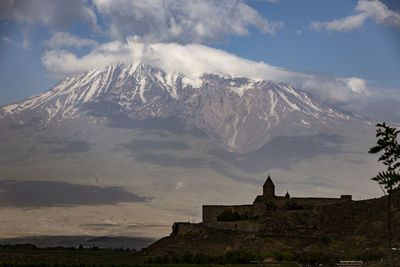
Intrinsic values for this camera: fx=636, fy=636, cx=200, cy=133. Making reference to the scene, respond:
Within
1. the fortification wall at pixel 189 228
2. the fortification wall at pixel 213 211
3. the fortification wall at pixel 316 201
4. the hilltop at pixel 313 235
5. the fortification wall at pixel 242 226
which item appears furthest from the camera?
the fortification wall at pixel 213 211

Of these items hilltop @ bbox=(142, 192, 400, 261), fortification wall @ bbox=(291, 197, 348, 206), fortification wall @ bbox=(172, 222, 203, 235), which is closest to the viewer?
hilltop @ bbox=(142, 192, 400, 261)

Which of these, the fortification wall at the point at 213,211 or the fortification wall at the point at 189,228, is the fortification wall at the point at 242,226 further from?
the fortification wall at the point at 213,211

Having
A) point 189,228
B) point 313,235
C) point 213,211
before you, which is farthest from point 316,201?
point 189,228

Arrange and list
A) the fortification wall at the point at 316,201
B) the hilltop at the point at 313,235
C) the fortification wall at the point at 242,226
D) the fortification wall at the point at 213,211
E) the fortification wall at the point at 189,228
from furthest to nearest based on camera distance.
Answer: the fortification wall at the point at 213,211 → the fortification wall at the point at 316,201 → the fortification wall at the point at 189,228 → the fortification wall at the point at 242,226 → the hilltop at the point at 313,235

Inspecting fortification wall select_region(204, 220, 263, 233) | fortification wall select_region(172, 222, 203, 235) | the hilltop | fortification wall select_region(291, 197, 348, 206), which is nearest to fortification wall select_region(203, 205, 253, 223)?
fortification wall select_region(172, 222, 203, 235)

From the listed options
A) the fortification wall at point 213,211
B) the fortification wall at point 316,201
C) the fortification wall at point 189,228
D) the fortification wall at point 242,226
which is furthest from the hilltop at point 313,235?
the fortification wall at point 213,211

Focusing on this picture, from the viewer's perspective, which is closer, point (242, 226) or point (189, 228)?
point (242, 226)

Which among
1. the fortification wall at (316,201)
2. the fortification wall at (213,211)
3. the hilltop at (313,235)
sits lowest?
the hilltop at (313,235)

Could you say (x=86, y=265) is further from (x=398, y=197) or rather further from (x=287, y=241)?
(x=398, y=197)

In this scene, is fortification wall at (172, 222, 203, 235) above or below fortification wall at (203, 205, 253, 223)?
below

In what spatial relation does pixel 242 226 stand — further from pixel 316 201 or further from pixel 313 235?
pixel 316 201

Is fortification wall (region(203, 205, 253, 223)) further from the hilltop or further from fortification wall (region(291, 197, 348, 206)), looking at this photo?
fortification wall (region(291, 197, 348, 206))

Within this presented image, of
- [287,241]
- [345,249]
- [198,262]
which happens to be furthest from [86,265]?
[345,249]

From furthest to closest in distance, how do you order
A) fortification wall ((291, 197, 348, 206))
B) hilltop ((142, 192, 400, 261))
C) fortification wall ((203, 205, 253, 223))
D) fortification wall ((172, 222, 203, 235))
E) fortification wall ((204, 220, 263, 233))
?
fortification wall ((203, 205, 253, 223))
fortification wall ((291, 197, 348, 206))
fortification wall ((172, 222, 203, 235))
fortification wall ((204, 220, 263, 233))
hilltop ((142, 192, 400, 261))
